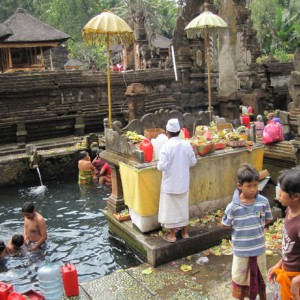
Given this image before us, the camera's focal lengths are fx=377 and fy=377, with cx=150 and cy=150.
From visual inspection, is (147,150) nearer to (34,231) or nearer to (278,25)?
(34,231)

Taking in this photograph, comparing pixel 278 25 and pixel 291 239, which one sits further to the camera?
pixel 278 25

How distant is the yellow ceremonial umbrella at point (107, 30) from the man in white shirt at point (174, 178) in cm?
307

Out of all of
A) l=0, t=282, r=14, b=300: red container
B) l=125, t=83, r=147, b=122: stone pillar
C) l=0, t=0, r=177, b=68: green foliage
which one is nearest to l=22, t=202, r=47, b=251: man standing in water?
l=0, t=282, r=14, b=300: red container

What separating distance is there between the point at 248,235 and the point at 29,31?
25.1 metres

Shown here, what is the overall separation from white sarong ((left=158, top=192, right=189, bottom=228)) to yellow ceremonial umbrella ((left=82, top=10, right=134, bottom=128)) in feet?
10.3

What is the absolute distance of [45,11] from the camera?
161 feet

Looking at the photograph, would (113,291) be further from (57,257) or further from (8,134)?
(8,134)

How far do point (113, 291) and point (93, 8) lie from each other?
150ft

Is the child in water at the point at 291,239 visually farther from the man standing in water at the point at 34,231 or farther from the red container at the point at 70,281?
the man standing in water at the point at 34,231

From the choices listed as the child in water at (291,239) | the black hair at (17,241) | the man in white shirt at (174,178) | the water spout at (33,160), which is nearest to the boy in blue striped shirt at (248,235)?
the child in water at (291,239)

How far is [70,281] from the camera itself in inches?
176

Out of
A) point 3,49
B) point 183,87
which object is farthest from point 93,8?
point 183,87

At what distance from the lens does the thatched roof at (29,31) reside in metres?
25.0

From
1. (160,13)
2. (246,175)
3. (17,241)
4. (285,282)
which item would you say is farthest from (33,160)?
(160,13)
